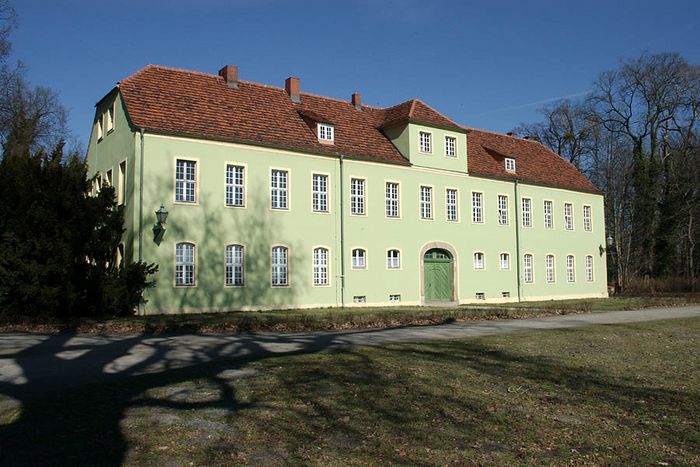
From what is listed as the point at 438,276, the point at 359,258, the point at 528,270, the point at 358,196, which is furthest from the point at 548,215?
the point at 359,258

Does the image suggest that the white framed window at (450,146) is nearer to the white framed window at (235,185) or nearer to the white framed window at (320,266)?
the white framed window at (320,266)

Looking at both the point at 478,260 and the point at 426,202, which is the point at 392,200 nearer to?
the point at 426,202

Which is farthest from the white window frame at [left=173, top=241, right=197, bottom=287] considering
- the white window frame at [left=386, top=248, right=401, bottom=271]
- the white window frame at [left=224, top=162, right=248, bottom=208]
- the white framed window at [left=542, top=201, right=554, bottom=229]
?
the white framed window at [left=542, top=201, right=554, bottom=229]

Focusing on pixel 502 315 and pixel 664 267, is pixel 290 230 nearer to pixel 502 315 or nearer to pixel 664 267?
pixel 502 315

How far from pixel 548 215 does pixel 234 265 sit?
20592 millimetres

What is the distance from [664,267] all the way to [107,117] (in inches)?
1516

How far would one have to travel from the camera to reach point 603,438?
619 cm

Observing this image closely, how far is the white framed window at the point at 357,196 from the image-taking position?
90.4ft

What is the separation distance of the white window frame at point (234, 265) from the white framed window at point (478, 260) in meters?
13.2

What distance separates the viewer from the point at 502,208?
111 ft

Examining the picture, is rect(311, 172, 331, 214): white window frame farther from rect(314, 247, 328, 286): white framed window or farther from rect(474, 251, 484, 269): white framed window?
rect(474, 251, 484, 269): white framed window

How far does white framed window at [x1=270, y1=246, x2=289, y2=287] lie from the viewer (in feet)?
81.7

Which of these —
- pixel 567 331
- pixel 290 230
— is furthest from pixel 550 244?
pixel 567 331

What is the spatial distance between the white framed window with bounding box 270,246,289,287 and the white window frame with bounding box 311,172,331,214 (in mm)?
2363
